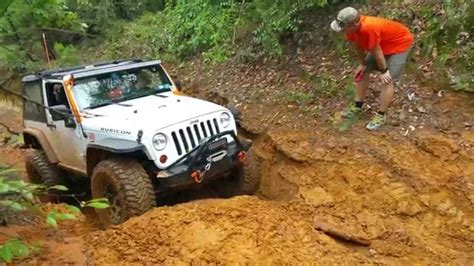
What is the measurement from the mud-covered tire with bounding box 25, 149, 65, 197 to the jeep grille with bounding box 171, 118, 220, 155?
260cm

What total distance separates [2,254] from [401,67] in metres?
4.88

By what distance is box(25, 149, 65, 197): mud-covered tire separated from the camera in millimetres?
7402

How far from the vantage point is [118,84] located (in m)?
6.61

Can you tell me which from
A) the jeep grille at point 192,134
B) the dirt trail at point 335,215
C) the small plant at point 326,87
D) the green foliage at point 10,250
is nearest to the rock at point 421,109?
the dirt trail at point 335,215

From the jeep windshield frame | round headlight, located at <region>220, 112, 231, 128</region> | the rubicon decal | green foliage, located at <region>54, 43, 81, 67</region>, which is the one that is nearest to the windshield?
the jeep windshield frame

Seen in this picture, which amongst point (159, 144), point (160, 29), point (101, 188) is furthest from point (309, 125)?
point (160, 29)

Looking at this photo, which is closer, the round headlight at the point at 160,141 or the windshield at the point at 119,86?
the round headlight at the point at 160,141

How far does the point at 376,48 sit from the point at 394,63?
1.39 ft

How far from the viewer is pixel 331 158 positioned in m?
6.05

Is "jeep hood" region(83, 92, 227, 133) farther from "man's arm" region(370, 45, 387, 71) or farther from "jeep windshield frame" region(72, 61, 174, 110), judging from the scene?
"man's arm" region(370, 45, 387, 71)

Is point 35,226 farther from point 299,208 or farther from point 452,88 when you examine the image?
point 452,88

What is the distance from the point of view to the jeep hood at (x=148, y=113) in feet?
18.5

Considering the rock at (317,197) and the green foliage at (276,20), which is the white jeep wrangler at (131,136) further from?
the green foliage at (276,20)

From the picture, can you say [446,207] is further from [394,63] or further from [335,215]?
[394,63]
